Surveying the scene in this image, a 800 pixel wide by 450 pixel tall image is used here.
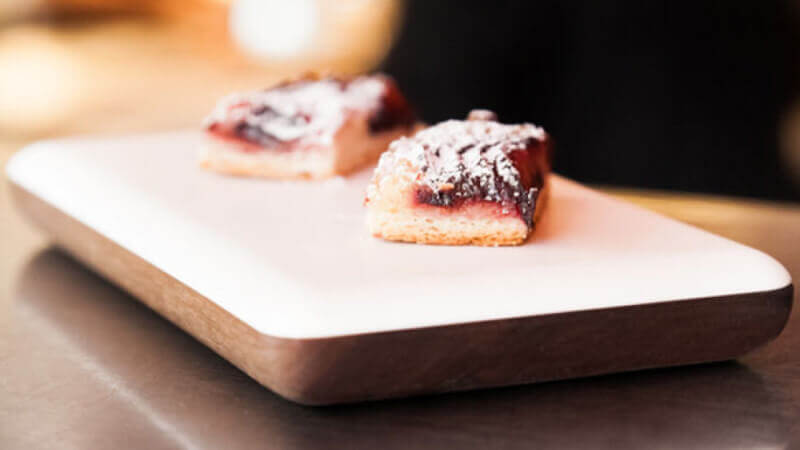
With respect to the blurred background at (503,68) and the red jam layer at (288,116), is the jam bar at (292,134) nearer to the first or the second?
the red jam layer at (288,116)

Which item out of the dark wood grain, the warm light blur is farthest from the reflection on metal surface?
the warm light blur

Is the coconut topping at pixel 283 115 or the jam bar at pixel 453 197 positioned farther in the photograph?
the coconut topping at pixel 283 115

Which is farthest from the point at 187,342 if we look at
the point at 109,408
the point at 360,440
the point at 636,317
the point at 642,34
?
the point at 642,34

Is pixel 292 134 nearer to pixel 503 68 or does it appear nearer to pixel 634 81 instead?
pixel 634 81

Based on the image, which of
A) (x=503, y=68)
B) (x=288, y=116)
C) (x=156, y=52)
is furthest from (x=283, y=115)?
(x=156, y=52)

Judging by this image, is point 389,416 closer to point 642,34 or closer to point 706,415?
point 706,415

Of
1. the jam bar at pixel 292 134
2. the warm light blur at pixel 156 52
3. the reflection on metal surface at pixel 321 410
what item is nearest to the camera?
the reflection on metal surface at pixel 321 410

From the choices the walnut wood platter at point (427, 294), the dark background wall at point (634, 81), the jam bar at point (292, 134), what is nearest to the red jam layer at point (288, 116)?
the jam bar at point (292, 134)

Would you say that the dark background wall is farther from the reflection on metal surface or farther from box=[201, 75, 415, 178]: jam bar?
the reflection on metal surface

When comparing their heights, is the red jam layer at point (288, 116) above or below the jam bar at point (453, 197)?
below
